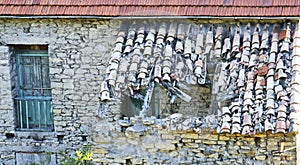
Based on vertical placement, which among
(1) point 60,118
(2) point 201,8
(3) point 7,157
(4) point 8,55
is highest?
(2) point 201,8

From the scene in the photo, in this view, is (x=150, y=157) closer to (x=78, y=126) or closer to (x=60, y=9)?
(x=78, y=126)

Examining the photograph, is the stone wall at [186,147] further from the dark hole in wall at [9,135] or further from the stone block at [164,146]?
the dark hole in wall at [9,135]

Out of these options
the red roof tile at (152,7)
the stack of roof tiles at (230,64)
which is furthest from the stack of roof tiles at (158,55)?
the red roof tile at (152,7)

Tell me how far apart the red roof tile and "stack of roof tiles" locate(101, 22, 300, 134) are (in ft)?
0.82

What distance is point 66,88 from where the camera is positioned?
942cm

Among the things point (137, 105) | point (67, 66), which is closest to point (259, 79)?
point (137, 105)

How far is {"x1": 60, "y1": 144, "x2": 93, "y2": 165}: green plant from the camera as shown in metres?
8.54

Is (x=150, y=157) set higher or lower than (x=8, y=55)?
lower

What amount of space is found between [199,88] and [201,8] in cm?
123

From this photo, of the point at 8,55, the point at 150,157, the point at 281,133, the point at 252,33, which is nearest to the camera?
the point at 281,133

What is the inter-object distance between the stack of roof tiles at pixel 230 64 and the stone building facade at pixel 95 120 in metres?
0.23

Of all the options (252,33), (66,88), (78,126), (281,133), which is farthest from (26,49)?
(281,133)

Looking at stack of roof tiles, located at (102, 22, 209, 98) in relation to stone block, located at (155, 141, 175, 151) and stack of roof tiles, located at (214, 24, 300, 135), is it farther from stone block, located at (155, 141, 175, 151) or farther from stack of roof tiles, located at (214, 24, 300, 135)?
stone block, located at (155, 141, 175, 151)

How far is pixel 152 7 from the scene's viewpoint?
29.2ft
